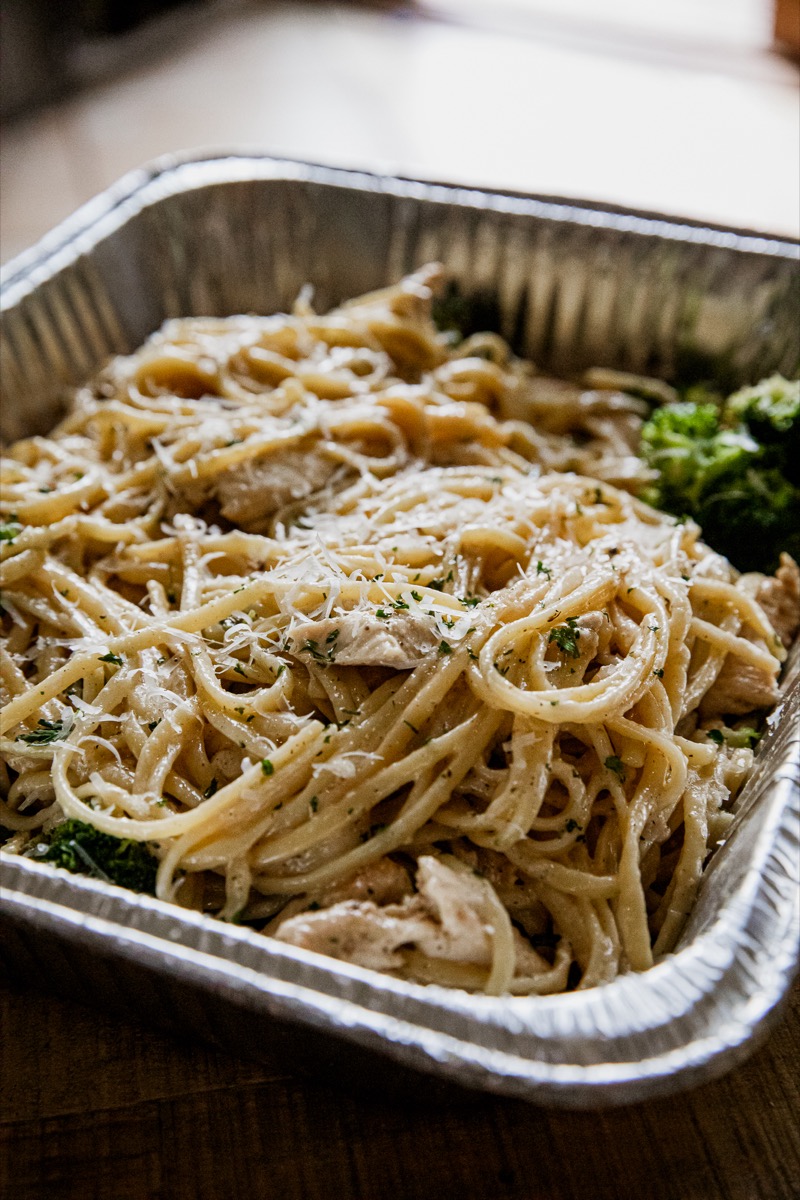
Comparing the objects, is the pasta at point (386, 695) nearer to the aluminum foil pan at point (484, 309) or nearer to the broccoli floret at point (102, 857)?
the broccoli floret at point (102, 857)

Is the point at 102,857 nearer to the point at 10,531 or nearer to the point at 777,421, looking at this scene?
the point at 10,531

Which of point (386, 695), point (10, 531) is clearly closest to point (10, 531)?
point (10, 531)

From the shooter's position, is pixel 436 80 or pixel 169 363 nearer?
pixel 169 363

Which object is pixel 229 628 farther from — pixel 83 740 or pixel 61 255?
pixel 61 255

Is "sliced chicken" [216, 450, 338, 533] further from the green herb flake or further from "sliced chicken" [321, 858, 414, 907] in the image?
"sliced chicken" [321, 858, 414, 907]

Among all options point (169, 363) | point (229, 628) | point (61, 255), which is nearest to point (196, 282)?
point (61, 255)
